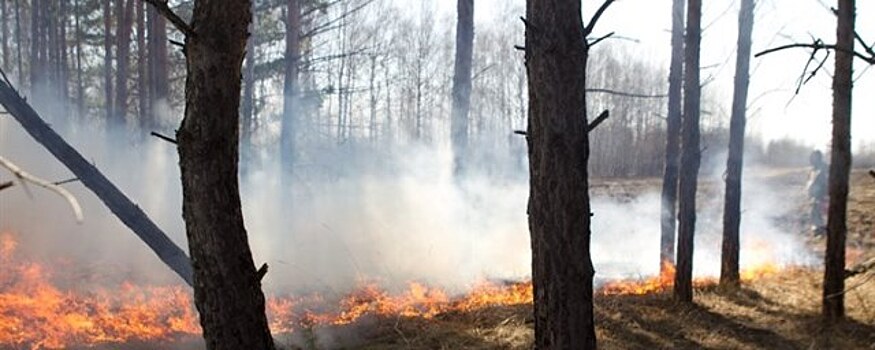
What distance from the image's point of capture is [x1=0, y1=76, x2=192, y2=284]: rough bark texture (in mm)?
7121

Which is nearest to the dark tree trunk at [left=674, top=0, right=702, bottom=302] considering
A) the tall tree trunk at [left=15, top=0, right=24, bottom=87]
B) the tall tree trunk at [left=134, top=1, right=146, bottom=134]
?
the tall tree trunk at [left=134, top=1, right=146, bottom=134]

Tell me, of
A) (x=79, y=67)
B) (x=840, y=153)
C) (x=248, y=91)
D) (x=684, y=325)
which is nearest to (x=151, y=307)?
(x=684, y=325)

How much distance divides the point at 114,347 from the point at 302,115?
24.0 meters

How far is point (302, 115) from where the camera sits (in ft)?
104

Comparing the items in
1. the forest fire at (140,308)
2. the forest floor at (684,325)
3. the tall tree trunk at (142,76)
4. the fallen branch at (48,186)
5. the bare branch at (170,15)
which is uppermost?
the tall tree trunk at (142,76)

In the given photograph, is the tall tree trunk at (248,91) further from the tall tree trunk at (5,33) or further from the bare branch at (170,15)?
the bare branch at (170,15)

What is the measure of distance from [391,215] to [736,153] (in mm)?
10614

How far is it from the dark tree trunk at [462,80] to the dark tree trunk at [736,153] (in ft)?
18.8

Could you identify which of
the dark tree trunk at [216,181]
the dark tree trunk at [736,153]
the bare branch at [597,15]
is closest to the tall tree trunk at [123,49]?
the dark tree trunk at [736,153]

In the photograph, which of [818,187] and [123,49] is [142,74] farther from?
[818,187]

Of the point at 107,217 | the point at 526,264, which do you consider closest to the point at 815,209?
the point at 526,264

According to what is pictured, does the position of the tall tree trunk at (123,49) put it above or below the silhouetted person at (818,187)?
above

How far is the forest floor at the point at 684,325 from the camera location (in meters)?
8.02

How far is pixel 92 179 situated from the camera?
721 cm
